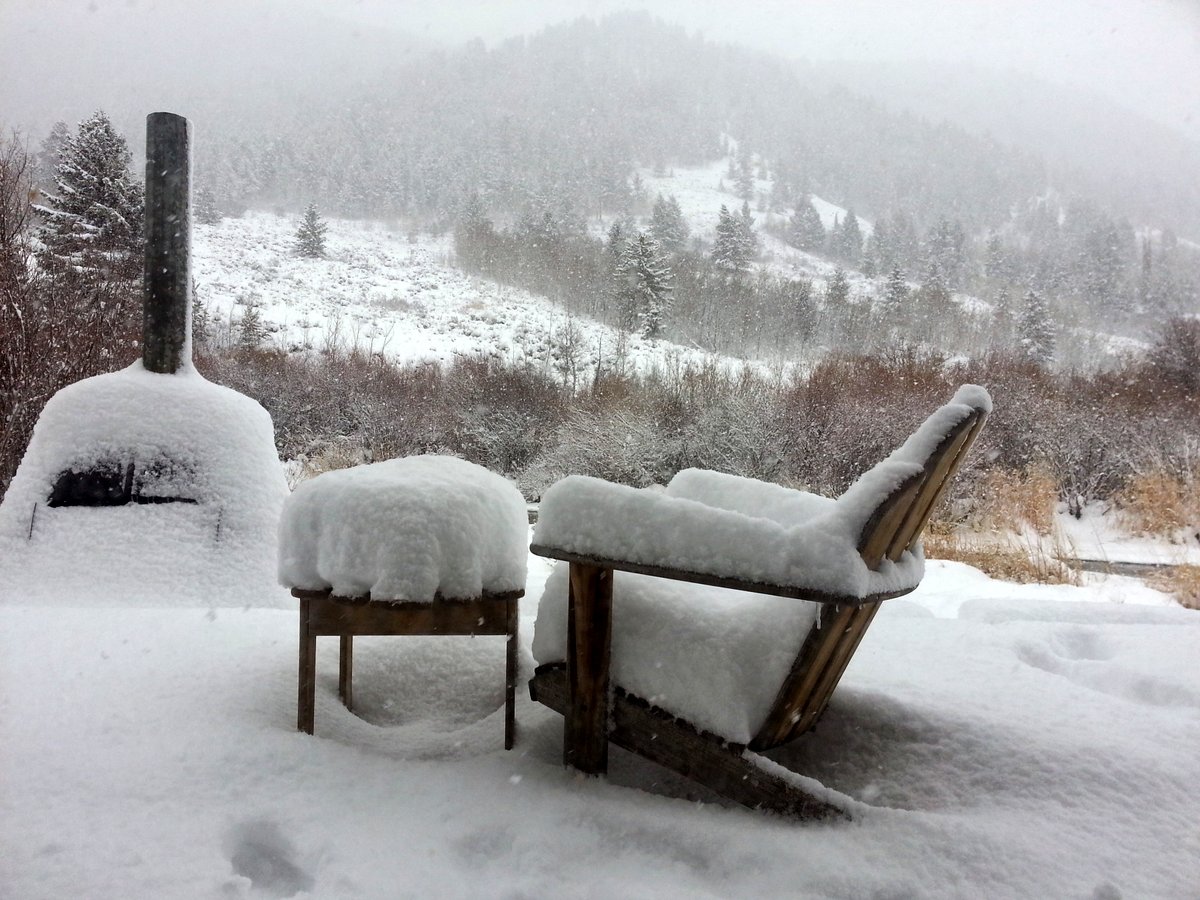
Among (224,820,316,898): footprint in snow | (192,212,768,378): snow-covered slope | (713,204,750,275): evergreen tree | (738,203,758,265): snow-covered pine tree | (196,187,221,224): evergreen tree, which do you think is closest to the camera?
(224,820,316,898): footprint in snow

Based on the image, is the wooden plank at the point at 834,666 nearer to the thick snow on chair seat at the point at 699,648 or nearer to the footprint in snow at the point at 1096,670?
the thick snow on chair seat at the point at 699,648

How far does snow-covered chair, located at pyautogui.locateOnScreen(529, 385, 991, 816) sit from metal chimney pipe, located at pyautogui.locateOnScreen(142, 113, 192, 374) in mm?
2625

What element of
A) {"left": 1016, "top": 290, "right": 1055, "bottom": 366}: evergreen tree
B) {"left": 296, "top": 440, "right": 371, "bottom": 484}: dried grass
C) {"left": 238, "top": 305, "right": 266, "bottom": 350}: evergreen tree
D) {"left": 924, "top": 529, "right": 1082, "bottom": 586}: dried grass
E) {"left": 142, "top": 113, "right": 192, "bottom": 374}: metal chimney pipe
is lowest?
{"left": 924, "top": 529, "right": 1082, "bottom": 586}: dried grass

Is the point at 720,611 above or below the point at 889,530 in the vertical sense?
below

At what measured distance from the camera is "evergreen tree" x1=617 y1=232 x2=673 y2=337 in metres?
17.4

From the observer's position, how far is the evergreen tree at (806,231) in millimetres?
31312

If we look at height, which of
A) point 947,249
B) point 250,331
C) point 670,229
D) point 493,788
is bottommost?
point 493,788

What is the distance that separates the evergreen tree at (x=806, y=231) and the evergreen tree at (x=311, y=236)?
814 inches

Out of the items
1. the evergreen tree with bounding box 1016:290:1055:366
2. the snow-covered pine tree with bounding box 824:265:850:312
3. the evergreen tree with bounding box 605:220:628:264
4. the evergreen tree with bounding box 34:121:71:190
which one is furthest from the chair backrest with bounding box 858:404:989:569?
the evergreen tree with bounding box 605:220:628:264

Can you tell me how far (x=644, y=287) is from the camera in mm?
18188

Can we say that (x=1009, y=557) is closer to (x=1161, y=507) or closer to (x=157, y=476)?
(x=1161, y=507)

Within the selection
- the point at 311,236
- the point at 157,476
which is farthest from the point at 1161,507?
the point at 311,236

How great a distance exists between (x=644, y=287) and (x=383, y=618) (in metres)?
17.5

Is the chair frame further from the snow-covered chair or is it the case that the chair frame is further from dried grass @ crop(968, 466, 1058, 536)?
dried grass @ crop(968, 466, 1058, 536)
